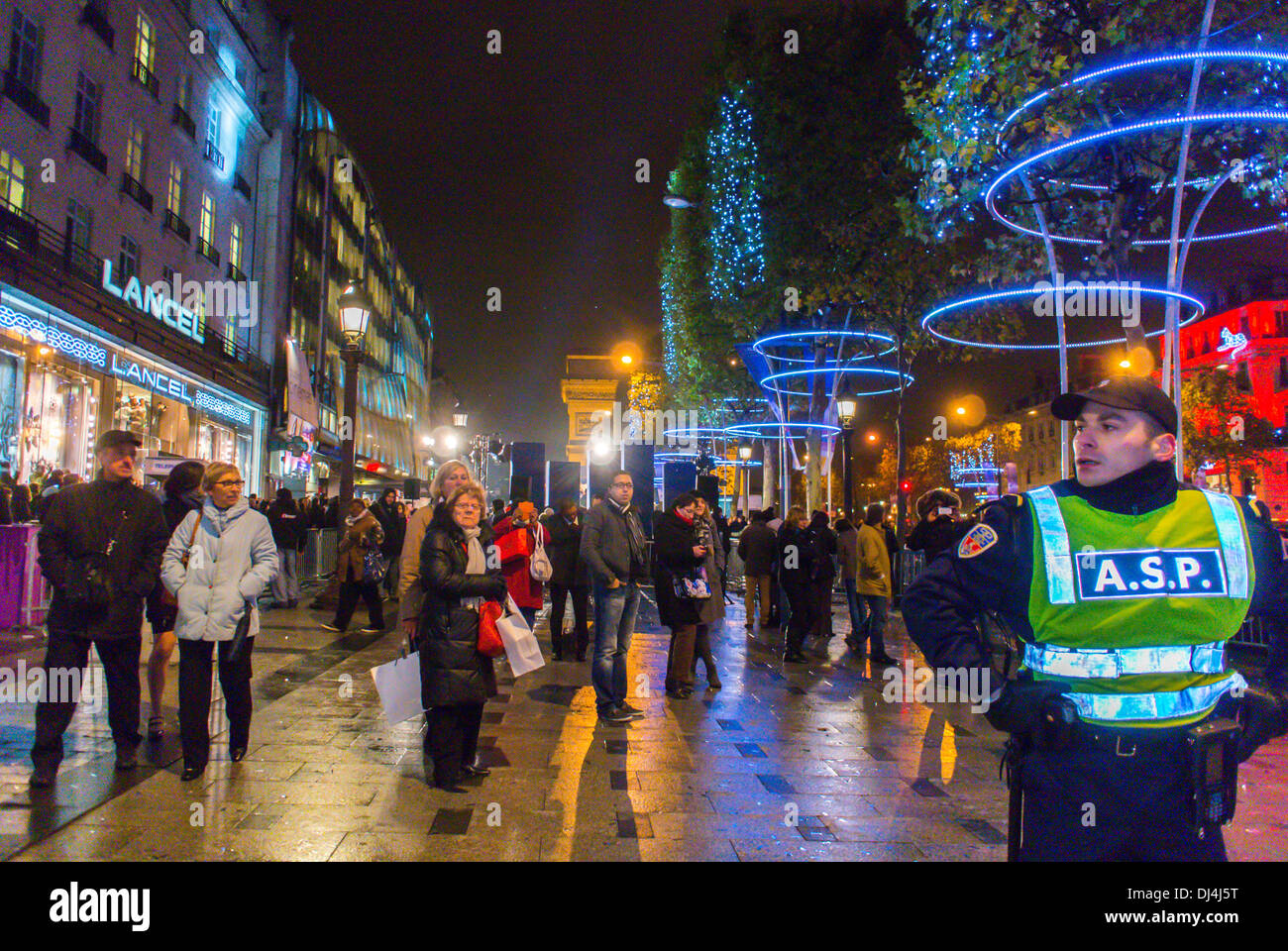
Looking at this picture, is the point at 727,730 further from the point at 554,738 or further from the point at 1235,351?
the point at 1235,351

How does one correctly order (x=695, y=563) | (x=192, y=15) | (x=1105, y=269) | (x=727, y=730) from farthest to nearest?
(x=192, y=15) → (x=1105, y=269) → (x=695, y=563) → (x=727, y=730)

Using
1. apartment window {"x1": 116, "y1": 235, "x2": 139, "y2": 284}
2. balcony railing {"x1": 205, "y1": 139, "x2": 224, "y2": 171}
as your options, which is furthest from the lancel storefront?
balcony railing {"x1": 205, "y1": 139, "x2": 224, "y2": 171}

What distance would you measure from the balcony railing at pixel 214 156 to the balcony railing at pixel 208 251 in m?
2.36

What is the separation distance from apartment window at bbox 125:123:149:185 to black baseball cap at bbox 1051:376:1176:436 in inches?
881

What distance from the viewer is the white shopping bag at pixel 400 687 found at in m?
5.25

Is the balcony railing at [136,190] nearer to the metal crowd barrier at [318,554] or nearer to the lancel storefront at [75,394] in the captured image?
the lancel storefront at [75,394]

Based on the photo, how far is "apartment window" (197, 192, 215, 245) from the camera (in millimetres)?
24856

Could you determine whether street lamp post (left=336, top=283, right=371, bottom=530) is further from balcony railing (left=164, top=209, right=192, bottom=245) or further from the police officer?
balcony railing (left=164, top=209, right=192, bottom=245)

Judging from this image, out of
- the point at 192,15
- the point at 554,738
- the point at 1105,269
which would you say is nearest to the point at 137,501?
the point at 554,738

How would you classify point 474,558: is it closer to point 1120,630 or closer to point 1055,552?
point 1055,552

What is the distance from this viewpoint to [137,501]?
18.2 ft

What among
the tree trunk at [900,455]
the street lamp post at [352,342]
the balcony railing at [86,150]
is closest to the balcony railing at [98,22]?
the balcony railing at [86,150]

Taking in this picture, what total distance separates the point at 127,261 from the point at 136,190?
1.65 m
